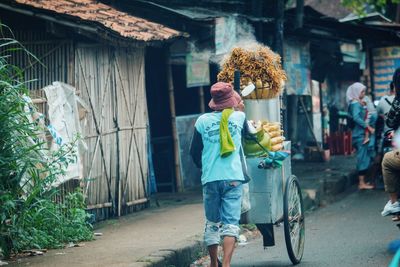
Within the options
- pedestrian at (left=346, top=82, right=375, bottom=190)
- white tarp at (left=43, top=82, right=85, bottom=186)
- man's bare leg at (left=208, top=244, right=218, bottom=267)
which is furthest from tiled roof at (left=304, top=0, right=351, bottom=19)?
man's bare leg at (left=208, top=244, right=218, bottom=267)

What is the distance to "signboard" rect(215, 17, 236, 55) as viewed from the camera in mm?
14125

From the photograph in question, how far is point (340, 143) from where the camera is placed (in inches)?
897

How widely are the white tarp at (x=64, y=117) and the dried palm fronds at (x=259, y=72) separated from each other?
2.32 meters

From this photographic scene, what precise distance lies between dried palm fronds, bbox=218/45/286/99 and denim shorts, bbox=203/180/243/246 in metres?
1.73

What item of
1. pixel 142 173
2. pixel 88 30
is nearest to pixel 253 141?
pixel 88 30

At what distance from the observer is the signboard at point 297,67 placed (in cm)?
1756

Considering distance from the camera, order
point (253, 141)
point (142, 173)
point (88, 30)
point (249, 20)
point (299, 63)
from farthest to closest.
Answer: point (299, 63) → point (249, 20) → point (142, 173) → point (88, 30) → point (253, 141)

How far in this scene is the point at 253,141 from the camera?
851 cm

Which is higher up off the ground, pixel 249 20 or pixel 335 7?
pixel 335 7

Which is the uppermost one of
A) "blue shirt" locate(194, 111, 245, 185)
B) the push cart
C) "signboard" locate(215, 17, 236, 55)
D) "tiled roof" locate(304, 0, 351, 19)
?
"tiled roof" locate(304, 0, 351, 19)

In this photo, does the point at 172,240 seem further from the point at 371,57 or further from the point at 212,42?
the point at 371,57

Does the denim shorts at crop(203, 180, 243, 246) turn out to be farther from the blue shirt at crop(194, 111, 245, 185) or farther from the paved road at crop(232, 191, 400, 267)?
the paved road at crop(232, 191, 400, 267)

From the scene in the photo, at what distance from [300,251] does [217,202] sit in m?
1.56

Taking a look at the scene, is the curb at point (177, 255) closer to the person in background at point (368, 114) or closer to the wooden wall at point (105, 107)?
the wooden wall at point (105, 107)
